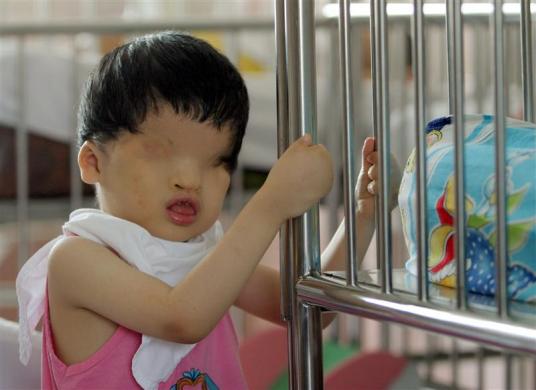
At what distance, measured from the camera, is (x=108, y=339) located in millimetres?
1028

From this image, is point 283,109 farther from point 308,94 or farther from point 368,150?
point 368,150

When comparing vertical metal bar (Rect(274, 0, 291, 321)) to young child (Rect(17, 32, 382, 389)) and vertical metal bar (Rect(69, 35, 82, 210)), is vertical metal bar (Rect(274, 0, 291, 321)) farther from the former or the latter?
vertical metal bar (Rect(69, 35, 82, 210))

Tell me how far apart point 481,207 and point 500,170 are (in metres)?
0.09

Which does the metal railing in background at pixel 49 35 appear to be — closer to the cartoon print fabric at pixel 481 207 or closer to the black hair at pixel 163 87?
the black hair at pixel 163 87

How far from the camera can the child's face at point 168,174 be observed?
0.99 meters

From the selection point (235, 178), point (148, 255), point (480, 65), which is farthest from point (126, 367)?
point (480, 65)

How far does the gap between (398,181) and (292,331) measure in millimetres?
204

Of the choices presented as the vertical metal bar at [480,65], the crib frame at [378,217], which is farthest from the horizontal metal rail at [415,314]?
the vertical metal bar at [480,65]

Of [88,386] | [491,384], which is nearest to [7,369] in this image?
[88,386]

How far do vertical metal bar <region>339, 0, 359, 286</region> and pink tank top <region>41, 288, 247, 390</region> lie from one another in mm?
259

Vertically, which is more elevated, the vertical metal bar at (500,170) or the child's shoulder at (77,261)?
the vertical metal bar at (500,170)

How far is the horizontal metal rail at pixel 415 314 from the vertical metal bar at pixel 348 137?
0.02 m

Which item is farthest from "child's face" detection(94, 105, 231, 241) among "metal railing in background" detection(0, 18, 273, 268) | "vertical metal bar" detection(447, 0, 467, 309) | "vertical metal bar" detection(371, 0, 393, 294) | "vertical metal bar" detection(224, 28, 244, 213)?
"vertical metal bar" detection(224, 28, 244, 213)

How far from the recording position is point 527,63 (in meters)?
1.02
